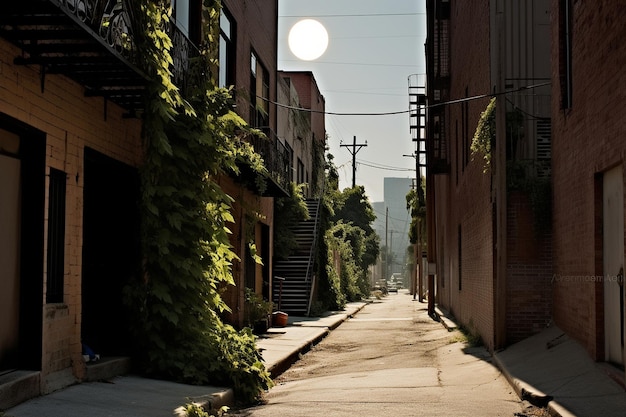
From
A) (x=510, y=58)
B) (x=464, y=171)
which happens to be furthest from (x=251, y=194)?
(x=510, y=58)

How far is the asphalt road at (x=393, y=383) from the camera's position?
897cm

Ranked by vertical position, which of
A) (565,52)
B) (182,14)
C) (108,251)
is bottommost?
(108,251)

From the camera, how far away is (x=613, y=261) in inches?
389

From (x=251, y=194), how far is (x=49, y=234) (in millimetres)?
11735

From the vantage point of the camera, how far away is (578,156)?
37.7 ft

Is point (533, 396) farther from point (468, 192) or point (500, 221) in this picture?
point (468, 192)

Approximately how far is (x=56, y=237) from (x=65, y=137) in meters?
1.08

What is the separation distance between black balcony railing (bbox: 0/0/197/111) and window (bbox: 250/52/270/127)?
1007 cm

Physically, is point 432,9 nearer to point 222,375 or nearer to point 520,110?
point 520,110

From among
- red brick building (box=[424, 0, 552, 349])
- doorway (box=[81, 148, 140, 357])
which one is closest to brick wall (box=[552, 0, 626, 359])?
red brick building (box=[424, 0, 552, 349])

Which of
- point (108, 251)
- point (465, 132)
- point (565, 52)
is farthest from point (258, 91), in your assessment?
point (108, 251)

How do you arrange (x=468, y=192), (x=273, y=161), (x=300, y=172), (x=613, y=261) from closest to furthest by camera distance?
(x=613, y=261)
(x=468, y=192)
(x=273, y=161)
(x=300, y=172)

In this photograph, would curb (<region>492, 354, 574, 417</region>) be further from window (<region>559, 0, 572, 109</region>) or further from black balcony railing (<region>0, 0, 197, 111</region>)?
black balcony railing (<region>0, 0, 197, 111</region>)

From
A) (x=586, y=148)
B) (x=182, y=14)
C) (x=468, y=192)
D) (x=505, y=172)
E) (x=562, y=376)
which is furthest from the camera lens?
(x=468, y=192)
